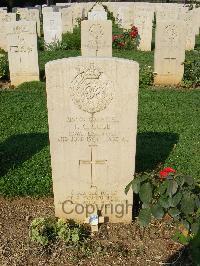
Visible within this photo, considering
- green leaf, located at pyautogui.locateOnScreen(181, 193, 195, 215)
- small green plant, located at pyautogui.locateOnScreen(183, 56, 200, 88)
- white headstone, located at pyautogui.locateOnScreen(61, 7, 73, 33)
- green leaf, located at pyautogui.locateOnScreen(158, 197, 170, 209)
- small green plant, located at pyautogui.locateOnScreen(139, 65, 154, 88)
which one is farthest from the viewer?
white headstone, located at pyautogui.locateOnScreen(61, 7, 73, 33)

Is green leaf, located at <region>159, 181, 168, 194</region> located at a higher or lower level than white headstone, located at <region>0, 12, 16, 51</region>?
lower

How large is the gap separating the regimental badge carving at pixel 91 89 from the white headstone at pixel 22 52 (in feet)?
22.6

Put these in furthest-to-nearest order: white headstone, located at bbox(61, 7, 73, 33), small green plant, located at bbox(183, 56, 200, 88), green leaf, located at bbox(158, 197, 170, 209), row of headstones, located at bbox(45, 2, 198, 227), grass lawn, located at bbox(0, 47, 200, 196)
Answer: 1. white headstone, located at bbox(61, 7, 73, 33)
2. small green plant, located at bbox(183, 56, 200, 88)
3. grass lawn, located at bbox(0, 47, 200, 196)
4. row of headstones, located at bbox(45, 2, 198, 227)
5. green leaf, located at bbox(158, 197, 170, 209)

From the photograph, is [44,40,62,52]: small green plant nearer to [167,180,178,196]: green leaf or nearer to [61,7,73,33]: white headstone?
[61,7,73,33]: white headstone

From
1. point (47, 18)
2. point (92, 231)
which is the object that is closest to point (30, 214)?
point (92, 231)

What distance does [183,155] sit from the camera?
6223mm

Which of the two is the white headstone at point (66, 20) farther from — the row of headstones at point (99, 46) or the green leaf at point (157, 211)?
the green leaf at point (157, 211)

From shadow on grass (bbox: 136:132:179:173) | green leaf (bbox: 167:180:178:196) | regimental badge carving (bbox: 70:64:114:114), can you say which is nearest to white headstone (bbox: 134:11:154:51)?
shadow on grass (bbox: 136:132:179:173)

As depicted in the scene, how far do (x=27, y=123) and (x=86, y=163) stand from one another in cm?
365

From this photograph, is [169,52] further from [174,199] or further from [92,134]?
[174,199]

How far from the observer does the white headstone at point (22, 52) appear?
10.4 meters

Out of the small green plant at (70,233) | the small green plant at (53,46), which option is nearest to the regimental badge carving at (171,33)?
the small green plant at (53,46)

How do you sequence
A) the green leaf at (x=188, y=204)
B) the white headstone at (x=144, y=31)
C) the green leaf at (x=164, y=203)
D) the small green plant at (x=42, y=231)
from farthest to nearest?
the white headstone at (x=144, y=31)
the small green plant at (x=42, y=231)
the green leaf at (x=164, y=203)
the green leaf at (x=188, y=204)

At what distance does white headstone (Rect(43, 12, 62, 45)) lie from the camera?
52.7ft
